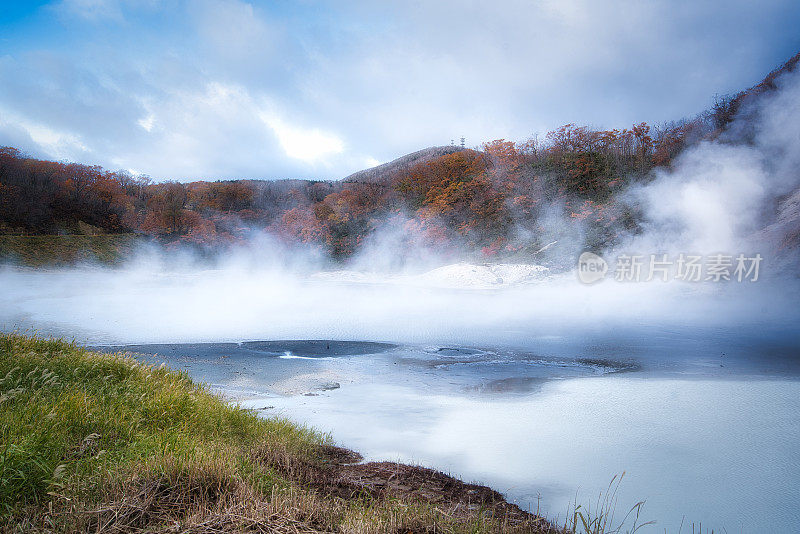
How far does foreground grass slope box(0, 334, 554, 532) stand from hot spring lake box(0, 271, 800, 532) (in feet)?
2.19

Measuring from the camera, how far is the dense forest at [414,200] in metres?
23.9

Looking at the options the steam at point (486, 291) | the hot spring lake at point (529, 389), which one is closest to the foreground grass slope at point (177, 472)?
the hot spring lake at point (529, 389)

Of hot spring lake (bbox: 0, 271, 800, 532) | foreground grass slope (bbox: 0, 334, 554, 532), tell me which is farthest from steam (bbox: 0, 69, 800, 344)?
foreground grass slope (bbox: 0, 334, 554, 532)

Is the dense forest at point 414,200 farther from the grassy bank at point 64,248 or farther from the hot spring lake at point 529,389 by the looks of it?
the hot spring lake at point 529,389

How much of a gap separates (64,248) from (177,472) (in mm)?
29652

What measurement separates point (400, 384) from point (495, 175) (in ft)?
79.0

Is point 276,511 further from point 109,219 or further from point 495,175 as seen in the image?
point 109,219

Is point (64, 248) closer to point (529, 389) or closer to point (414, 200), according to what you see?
point (414, 200)

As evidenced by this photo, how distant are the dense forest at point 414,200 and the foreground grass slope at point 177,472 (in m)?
19.8

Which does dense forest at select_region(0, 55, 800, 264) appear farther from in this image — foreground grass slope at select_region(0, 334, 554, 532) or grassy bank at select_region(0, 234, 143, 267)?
foreground grass slope at select_region(0, 334, 554, 532)

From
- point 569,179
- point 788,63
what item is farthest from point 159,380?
point 788,63

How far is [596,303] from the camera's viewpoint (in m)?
15.7

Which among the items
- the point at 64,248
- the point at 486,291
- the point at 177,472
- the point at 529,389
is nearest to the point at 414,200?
the point at 486,291

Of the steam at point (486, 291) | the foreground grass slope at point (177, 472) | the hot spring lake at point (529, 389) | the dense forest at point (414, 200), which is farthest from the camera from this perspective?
the dense forest at point (414, 200)
